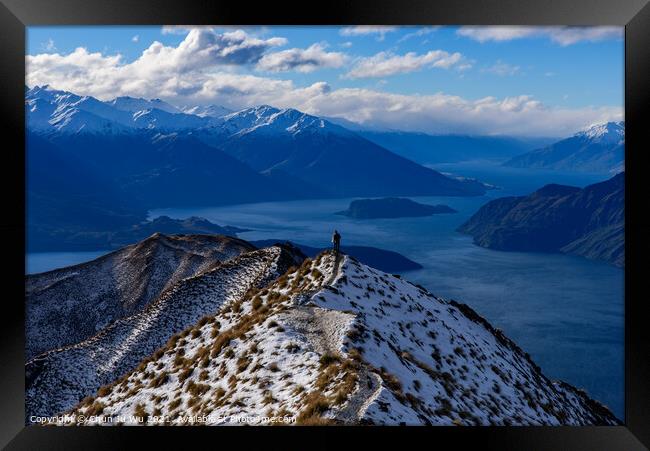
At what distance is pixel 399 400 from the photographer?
31.3ft

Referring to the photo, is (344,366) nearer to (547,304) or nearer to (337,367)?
(337,367)

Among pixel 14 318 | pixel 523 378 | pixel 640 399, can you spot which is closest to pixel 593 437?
pixel 640 399

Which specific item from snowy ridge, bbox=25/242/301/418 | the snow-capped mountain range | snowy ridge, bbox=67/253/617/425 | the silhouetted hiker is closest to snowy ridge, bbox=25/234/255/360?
snowy ridge, bbox=25/242/301/418

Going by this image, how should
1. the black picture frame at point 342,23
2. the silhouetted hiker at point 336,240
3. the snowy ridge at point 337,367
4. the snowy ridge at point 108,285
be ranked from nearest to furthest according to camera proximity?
the snowy ridge at point 337,367 < the black picture frame at point 342,23 < the silhouetted hiker at point 336,240 < the snowy ridge at point 108,285

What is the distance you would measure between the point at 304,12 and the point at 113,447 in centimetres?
886

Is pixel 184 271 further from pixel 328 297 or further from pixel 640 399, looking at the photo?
pixel 640 399

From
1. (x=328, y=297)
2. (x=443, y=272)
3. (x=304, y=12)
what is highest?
(x=304, y=12)

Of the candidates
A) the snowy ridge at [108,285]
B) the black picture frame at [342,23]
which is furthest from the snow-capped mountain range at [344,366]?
the snowy ridge at [108,285]

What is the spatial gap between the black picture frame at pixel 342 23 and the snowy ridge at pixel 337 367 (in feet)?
4.45

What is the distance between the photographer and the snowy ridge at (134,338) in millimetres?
25422

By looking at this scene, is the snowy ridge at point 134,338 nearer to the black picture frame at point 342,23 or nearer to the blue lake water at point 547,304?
the black picture frame at point 342,23

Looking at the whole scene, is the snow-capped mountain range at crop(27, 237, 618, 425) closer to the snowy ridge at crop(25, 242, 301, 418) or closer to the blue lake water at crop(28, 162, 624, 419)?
the snowy ridge at crop(25, 242, 301, 418)

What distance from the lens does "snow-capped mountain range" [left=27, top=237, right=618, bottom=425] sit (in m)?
9.69

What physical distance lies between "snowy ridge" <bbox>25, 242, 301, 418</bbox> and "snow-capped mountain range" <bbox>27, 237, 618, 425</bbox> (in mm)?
10463
